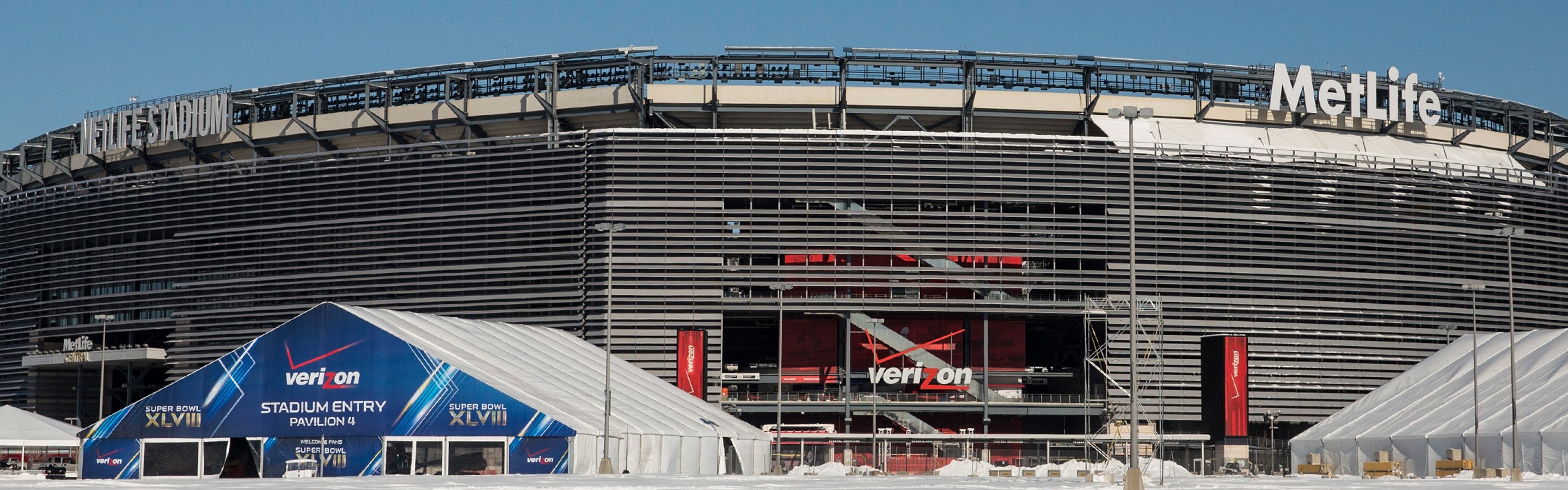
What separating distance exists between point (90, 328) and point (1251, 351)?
2902 inches

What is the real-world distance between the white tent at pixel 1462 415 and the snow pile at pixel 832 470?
24.4 m

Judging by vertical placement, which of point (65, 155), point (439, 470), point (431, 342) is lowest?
point (439, 470)

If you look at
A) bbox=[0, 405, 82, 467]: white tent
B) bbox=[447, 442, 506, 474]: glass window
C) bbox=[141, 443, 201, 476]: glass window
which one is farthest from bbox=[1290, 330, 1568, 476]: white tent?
bbox=[0, 405, 82, 467]: white tent

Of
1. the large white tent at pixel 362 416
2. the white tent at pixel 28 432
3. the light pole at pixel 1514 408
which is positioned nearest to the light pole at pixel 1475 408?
the light pole at pixel 1514 408

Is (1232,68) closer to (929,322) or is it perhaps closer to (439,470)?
(929,322)

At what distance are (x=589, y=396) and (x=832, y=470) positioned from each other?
1120 centimetres

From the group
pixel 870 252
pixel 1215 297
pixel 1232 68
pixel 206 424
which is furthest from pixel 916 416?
pixel 206 424

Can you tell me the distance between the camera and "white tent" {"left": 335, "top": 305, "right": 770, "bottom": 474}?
216 ft

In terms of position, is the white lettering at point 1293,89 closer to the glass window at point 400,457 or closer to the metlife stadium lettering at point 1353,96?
the metlife stadium lettering at point 1353,96

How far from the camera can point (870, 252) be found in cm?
9662

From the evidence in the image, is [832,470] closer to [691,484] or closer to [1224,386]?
[691,484]

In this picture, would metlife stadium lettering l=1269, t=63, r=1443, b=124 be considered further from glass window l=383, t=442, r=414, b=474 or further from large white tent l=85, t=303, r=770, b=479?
glass window l=383, t=442, r=414, b=474

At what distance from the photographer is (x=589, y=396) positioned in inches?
2862

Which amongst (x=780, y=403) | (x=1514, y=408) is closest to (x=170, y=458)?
(x=780, y=403)
